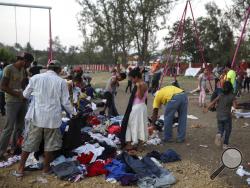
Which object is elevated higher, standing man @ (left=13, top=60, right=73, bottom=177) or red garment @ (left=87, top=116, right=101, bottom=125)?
standing man @ (left=13, top=60, right=73, bottom=177)

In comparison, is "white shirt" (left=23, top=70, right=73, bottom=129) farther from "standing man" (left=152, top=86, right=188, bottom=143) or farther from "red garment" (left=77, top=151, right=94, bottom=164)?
"standing man" (left=152, top=86, right=188, bottom=143)

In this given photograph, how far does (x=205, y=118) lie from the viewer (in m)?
13.4

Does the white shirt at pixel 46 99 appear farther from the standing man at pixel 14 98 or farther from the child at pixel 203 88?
the child at pixel 203 88

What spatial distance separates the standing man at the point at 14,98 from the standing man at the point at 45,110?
36.6 inches

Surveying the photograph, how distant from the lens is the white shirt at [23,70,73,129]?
21.4ft

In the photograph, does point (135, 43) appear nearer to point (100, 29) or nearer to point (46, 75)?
point (100, 29)

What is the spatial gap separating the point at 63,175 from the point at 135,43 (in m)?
20.7

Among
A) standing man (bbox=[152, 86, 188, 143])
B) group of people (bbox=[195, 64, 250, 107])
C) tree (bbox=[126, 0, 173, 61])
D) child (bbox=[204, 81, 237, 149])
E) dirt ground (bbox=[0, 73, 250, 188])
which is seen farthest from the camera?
tree (bbox=[126, 0, 173, 61])

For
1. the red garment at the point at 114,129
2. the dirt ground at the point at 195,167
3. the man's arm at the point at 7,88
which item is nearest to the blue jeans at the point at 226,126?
the dirt ground at the point at 195,167

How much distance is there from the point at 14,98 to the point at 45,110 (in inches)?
53.9

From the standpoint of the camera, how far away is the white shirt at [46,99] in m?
6.52

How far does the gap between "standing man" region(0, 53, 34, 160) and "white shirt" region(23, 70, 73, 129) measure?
1057 mm

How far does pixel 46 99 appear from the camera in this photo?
6.54 meters

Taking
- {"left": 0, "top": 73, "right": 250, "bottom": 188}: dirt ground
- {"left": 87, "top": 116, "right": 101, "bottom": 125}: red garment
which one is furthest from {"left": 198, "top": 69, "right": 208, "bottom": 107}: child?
{"left": 87, "top": 116, "right": 101, "bottom": 125}: red garment
